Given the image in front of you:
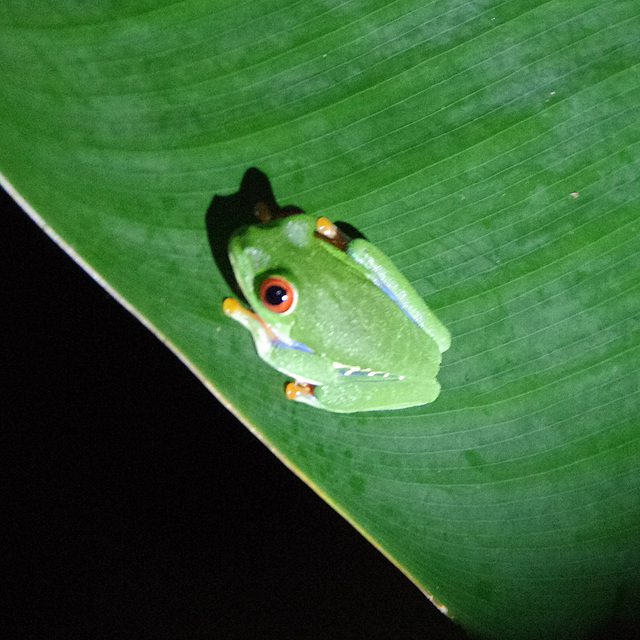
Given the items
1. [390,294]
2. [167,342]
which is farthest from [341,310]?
[167,342]

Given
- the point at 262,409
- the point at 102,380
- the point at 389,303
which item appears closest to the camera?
the point at 389,303

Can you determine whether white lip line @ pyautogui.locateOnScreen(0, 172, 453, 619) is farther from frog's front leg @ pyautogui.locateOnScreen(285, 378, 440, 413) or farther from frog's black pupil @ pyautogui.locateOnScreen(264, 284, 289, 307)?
frog's black pupil @ pyautogui.locateOnScreen(264, 284, 289, 307)

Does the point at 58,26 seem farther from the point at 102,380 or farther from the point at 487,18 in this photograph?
the point at 102,380

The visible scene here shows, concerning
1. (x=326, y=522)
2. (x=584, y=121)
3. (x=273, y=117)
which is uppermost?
(x=584, y=121)

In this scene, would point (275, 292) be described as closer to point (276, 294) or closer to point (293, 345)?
point (276, 294)

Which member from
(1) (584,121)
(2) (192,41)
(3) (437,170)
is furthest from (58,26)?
(1) (584,121)

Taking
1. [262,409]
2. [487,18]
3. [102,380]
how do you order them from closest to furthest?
[487,18]
[262,409]
[102,380]

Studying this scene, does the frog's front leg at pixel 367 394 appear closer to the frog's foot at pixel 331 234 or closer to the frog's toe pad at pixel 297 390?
the frog's toe pad at pixel 297 390
